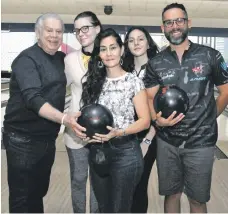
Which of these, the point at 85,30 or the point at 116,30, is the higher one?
the point at 116,30

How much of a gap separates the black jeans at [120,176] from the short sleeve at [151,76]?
40 centimetres

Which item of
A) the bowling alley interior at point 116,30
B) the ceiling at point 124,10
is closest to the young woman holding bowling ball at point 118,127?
the bowling alley interior at point 116,30

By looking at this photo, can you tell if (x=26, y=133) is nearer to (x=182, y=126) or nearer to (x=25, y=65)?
(x=25, y=65)

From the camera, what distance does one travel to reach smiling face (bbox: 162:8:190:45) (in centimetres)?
201

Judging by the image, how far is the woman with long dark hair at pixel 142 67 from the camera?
7.30ft

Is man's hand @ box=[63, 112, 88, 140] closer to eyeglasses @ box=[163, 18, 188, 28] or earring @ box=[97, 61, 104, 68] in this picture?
earring @ box=[97, 61, 104, 68]

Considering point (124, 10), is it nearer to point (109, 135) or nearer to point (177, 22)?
point (177, 22)

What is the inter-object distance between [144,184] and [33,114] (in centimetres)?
84

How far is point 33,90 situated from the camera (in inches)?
72.3

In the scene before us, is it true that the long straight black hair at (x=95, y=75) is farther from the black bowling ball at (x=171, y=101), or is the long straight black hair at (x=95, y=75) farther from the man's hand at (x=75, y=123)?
the black bowling ball at (x=171, y=101)

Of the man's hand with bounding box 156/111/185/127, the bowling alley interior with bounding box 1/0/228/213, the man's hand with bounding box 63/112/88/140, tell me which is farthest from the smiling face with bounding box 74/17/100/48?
the bowling alley interior with bounding box 1/0/228/213

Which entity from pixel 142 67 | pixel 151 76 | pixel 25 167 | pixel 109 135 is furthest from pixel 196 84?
pixel 25 167

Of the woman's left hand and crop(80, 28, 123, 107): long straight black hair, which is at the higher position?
crop(80, 28, 123, 107): long straight black hair

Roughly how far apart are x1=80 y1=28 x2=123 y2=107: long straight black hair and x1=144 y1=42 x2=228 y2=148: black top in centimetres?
32
